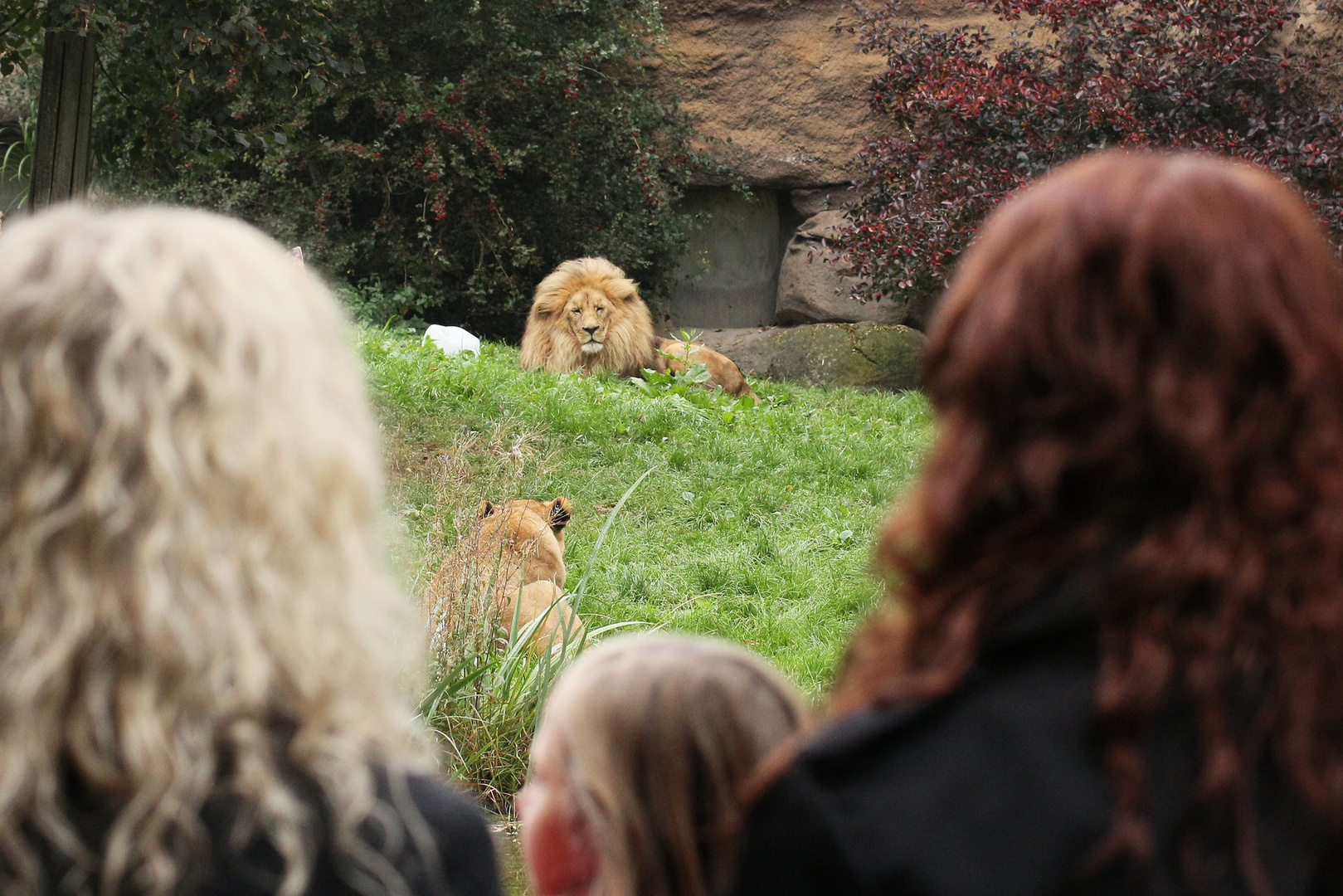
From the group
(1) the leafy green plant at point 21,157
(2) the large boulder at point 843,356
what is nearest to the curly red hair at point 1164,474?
(2) the large boulder at point 843,356

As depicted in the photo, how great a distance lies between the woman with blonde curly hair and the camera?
120cm

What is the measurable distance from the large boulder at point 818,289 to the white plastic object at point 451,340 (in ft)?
13.9

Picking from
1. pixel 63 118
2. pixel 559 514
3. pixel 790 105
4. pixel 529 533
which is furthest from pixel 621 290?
pixel 529 533

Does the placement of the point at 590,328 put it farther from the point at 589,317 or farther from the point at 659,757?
the point at 659,757

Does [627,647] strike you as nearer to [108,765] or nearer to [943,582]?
[943,582]

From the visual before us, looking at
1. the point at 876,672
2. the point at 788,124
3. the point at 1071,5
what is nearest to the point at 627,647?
the point at 876,672

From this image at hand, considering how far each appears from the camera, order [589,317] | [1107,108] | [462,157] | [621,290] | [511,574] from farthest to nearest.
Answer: [462,157] < [621,290] < [589,317] < [1107,108] < [511,574]

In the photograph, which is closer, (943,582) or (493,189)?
(943,582)

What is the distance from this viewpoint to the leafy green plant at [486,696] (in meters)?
3.86

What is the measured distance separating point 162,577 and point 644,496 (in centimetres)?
627

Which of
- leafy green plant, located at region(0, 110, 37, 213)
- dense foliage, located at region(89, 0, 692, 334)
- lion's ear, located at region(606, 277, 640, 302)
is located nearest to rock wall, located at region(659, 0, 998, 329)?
dense foliage, located at region(89, 0, 692, 334)

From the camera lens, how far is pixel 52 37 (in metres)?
6.25

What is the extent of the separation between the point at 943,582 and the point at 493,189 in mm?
13427

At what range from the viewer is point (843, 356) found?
13.2 meters
